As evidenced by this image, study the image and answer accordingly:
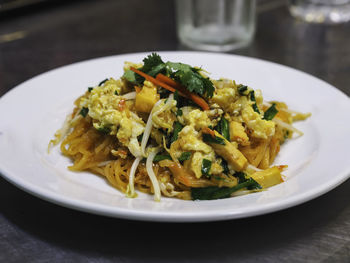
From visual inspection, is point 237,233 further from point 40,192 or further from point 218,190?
point 40,192

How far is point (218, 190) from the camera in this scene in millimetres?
2012

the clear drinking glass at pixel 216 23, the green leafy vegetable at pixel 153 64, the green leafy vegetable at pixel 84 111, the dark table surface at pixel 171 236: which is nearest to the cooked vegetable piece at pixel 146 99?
the green leafy vegetable at pixel 153 64

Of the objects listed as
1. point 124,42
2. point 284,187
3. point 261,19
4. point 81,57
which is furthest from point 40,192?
point 261,19

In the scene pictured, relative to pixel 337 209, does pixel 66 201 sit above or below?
above

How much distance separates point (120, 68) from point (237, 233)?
1544 millimetres

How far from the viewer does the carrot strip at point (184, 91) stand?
2238 mm

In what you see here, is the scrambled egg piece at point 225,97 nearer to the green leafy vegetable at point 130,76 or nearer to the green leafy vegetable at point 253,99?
the green leafy vegetable at point 253,99

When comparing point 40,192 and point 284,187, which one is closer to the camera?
point 40,192

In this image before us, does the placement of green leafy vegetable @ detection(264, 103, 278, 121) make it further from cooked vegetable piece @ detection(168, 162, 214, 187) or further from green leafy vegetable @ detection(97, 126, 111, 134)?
green leafy vegetable @ detection(97, 126, 111, 134)

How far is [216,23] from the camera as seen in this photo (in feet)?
13.5

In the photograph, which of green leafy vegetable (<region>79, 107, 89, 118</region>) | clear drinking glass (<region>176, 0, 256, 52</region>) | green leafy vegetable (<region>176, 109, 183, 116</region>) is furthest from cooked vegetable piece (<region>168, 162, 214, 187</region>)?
clear drinking glass (<region>176, 0, 256, 52</region>)

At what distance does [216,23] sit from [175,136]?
7.21 ft

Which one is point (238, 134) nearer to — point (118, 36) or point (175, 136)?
point (175, 136)

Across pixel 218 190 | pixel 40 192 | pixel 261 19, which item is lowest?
pixel 261 19
